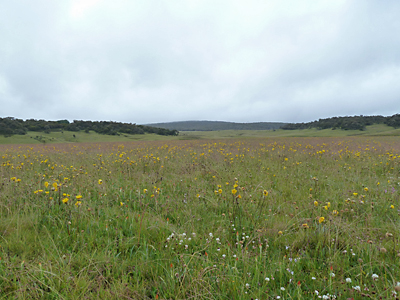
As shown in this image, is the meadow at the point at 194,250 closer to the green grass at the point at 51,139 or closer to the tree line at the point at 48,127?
the green grass at the point at 51,139

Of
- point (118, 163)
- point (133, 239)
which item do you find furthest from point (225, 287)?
point (118, 163)

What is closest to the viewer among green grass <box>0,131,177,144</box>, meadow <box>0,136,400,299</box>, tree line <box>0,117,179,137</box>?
meadow <box>0,136,400,299</box>

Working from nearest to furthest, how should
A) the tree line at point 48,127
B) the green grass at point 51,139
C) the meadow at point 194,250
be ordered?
the meadow at point 194,250 → the green grass at point 51,139 → the tree line at point 48,127

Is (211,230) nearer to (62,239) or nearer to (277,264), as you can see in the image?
(277,264)

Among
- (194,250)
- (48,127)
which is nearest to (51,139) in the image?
(48,127)

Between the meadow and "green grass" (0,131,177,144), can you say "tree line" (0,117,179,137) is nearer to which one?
"green grass" (0,131,177,144)

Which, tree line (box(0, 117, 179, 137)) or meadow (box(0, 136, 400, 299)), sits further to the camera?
tree line (box(0, 117, 179, 137))

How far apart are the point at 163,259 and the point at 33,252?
67.3 inches

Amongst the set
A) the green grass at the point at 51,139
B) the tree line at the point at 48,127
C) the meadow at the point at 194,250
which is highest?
the tree line at the point at 48,127

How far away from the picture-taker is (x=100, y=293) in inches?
70.1

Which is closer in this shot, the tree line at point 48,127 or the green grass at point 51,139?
the green grass at point 51,139

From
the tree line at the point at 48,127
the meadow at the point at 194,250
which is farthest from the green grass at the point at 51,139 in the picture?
the meadow at the point at 194,250

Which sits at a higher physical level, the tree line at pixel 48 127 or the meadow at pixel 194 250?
the tree line at pixel 48 127

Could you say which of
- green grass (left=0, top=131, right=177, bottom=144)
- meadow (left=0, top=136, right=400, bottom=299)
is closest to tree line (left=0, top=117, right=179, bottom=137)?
green grass (left=0, top=131, right=177, bottom=144)
